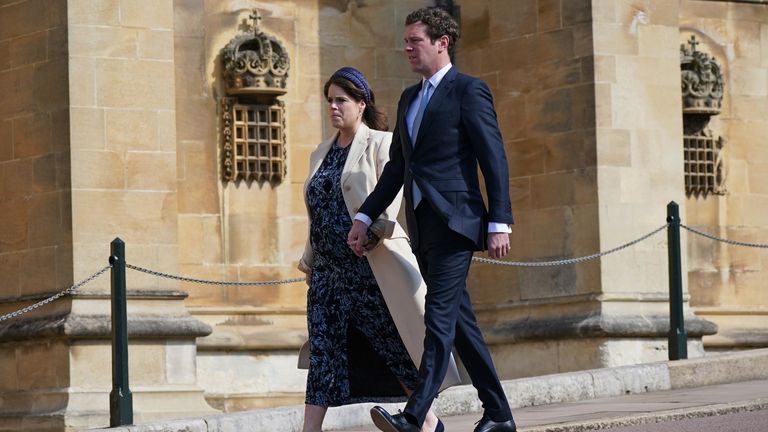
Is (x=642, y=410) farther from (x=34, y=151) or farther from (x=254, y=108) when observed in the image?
(x=254, y=108)

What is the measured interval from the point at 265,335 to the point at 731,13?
5224 mm

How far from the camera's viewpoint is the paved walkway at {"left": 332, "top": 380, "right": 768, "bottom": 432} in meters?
9.48

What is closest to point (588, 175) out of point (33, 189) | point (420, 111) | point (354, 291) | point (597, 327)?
point (597, 327)

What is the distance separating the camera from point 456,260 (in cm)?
845

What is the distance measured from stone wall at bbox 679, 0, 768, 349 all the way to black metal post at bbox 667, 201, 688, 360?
107 inches

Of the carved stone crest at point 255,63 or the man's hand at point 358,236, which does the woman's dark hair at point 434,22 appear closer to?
the man's hand at point 358,236

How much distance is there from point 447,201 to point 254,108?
20.4ft

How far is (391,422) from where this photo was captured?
8188mm

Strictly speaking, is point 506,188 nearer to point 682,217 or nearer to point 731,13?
point 682,217

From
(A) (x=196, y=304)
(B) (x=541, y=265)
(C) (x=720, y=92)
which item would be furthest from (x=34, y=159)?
(C) (x=720, y=92)

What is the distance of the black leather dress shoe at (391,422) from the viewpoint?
8.18 m

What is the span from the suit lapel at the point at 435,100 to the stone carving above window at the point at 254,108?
5.86 metres

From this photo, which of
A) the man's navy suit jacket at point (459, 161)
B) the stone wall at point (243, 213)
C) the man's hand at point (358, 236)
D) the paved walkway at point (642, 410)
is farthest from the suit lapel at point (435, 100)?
the stone wall at point (243, 213)

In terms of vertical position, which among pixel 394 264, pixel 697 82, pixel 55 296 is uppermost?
pixel 697 82
